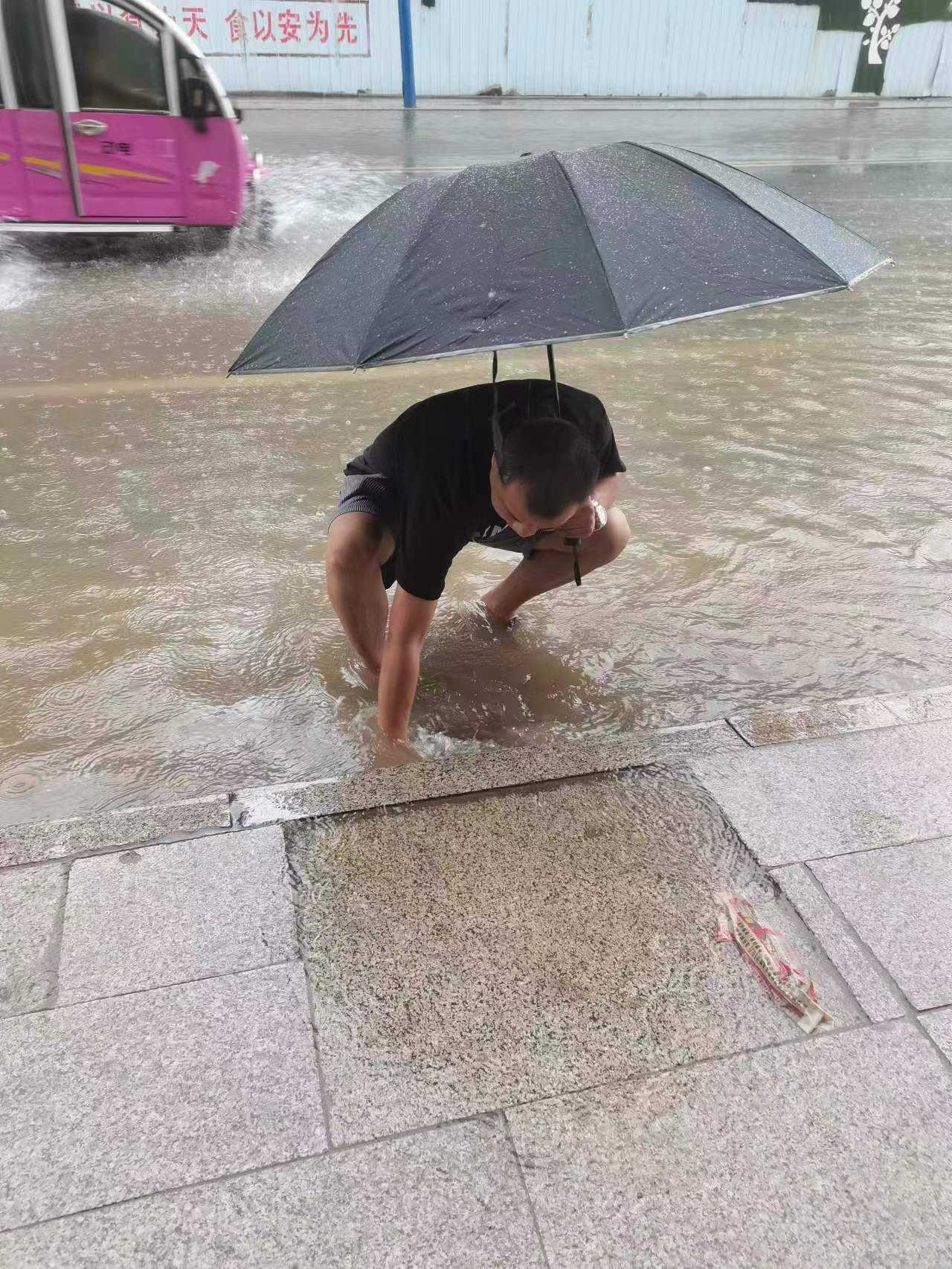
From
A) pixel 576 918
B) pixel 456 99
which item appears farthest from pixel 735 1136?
pixel 456 99

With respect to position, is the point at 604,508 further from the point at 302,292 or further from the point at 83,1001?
the point at 83,1001

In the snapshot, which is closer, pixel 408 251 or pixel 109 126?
pixel 408 251

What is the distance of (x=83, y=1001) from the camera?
1.95 metres

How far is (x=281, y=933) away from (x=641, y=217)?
1891mm

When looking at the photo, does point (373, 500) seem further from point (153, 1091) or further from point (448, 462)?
point (153, 1091)

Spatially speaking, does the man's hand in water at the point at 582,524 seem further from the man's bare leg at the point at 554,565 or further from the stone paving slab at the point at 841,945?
the stone paving slab at the point at 841,945

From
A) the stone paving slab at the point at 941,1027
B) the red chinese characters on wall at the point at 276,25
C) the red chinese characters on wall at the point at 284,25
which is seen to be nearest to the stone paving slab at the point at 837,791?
the stone paving slab at the point at 941,1027

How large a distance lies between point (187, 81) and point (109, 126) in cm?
74

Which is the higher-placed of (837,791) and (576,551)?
(576,551)

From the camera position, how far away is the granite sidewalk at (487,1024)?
1.58 meters

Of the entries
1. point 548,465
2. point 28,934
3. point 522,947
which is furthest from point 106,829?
point 548,465

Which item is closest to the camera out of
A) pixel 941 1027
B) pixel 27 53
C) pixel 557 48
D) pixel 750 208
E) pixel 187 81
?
pixel 941 1027

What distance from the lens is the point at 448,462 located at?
253cm

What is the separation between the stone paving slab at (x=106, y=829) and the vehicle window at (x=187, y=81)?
7.48 m
